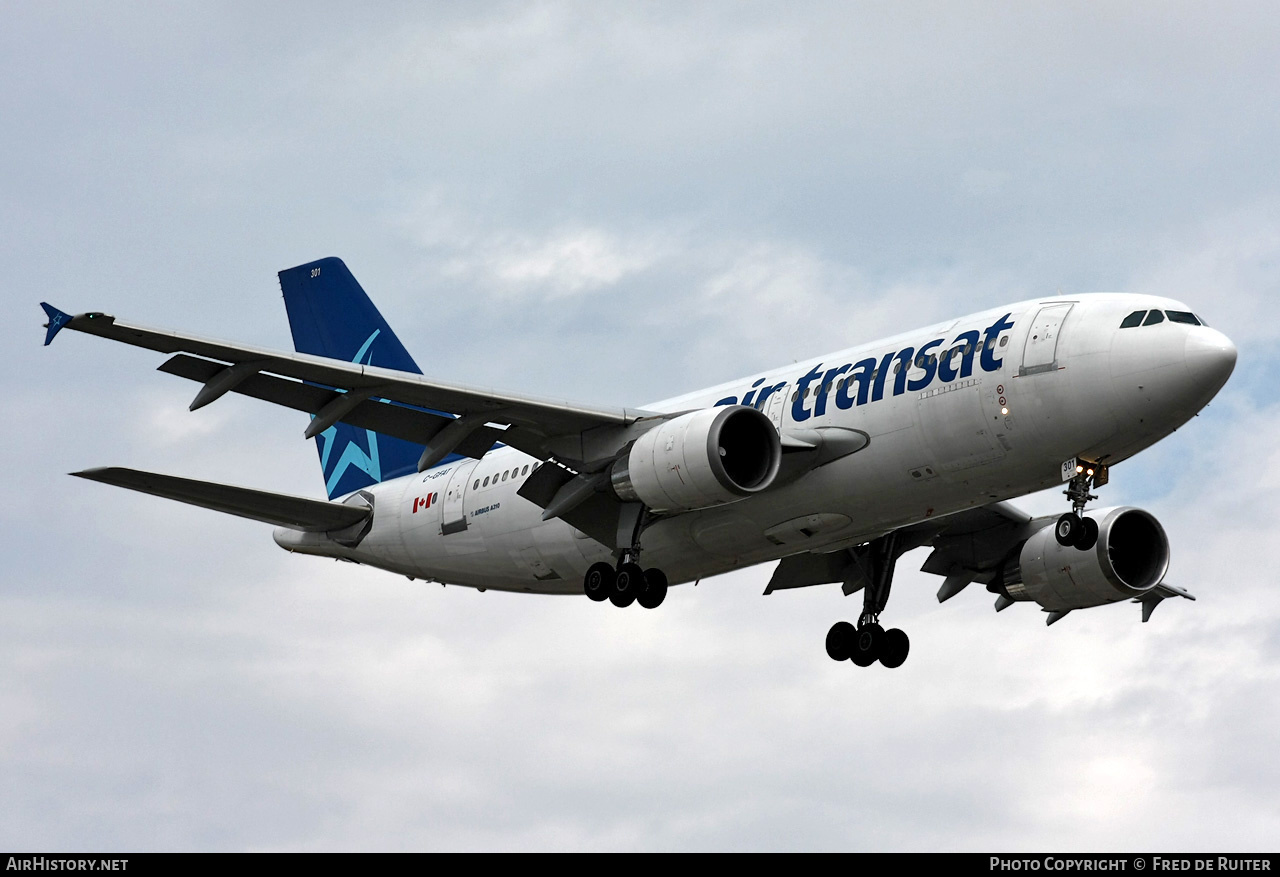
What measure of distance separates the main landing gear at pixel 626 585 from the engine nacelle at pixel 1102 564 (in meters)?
8.69

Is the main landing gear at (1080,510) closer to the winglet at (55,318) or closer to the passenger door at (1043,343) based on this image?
the passenger door at (1043,343)

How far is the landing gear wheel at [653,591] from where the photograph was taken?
100 feet

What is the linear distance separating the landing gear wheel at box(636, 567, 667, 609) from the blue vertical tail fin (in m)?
8.71

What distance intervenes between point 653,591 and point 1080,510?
7.50m

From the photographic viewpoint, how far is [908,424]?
2789 cm

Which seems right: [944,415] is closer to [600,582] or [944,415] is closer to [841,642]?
[600,582]

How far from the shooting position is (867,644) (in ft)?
115

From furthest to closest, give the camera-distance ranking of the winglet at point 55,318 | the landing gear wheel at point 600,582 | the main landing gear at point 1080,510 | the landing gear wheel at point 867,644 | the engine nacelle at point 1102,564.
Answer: the landing gear wheel at point 867,644 < the engine nacelle at point 1102,564 < the landing gear wheel at point 600,582 < the main landing gear at point 1080,510 < the winglet at point 55,318

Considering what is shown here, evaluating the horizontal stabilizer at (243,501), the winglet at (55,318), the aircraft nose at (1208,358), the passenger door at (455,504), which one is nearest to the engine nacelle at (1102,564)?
the aircraft nose at (1208,358)

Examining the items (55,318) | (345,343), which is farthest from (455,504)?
(55,318)

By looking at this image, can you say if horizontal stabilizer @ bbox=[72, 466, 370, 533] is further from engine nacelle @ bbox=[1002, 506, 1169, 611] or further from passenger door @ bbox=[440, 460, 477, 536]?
engine nacelle @ bbox=[1002, 506, 1169, 611]

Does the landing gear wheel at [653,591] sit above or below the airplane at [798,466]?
below

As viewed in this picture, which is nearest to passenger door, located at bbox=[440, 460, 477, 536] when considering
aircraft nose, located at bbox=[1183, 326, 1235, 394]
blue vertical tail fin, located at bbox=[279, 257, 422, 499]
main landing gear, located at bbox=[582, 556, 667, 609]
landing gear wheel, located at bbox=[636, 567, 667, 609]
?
blue vertical tail fin, located at bbox=[279, 257, 422, 499]
